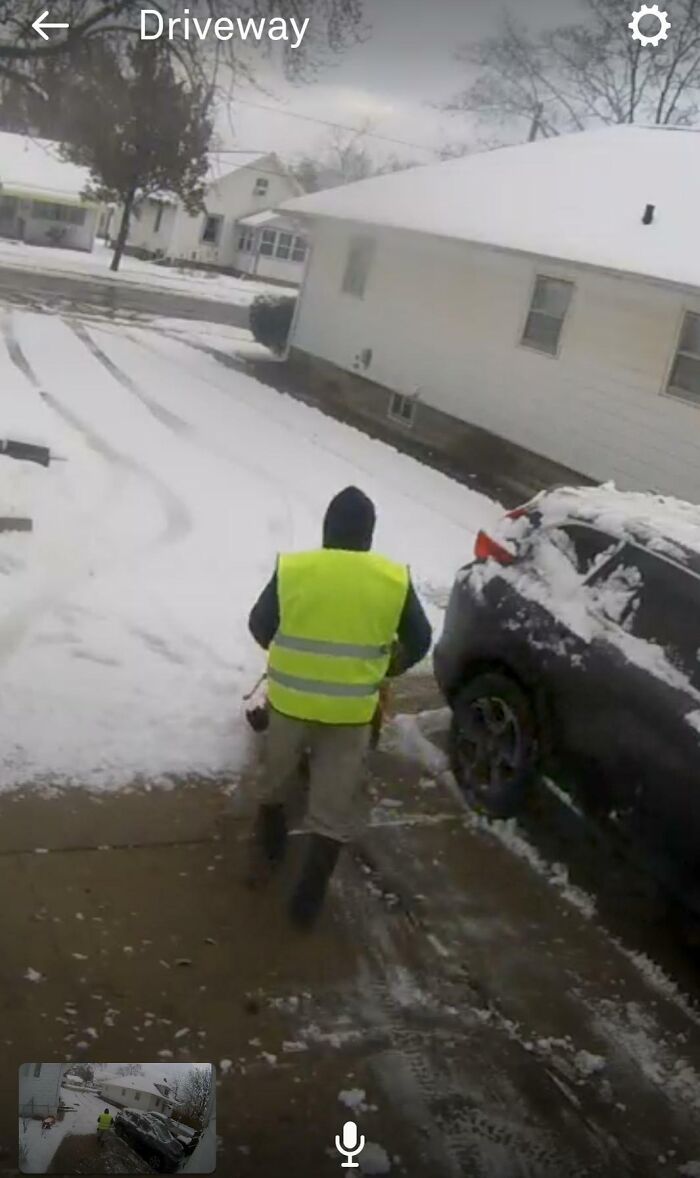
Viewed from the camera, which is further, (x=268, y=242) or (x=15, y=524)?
(x=268, y=242)

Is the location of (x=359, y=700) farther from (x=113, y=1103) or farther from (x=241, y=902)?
(x=113, y=1103)

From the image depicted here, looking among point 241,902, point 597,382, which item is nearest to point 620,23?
point 241,902

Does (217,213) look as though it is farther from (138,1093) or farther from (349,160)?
(138,1093)

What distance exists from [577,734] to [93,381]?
23.2 feet

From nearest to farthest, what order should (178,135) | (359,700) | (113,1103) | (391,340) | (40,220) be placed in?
(113,1103) → (359,700) → (178,135) → (391,340) → (40,220)

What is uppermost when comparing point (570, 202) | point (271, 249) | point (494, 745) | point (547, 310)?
point (570, 202)

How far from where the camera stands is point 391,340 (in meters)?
12.1

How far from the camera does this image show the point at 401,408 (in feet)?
34.4

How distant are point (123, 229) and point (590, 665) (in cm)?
901

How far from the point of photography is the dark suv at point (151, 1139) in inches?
85.5

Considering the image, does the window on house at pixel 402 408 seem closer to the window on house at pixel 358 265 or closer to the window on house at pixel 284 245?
the window on house at pixel 358 265

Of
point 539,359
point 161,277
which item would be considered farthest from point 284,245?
point 539,359

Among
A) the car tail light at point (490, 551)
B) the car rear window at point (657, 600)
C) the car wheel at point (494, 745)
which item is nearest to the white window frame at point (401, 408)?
the car tail light at point (490, 551)

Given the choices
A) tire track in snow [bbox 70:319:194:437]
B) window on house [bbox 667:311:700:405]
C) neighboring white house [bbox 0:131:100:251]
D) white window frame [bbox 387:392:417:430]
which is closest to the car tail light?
tire track in snow [bbox 70:319:194:437]
